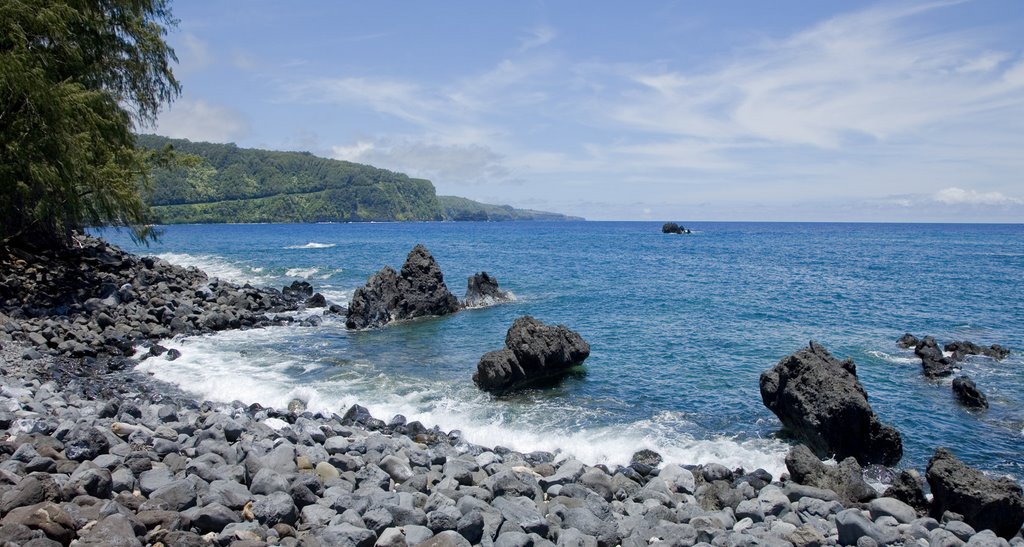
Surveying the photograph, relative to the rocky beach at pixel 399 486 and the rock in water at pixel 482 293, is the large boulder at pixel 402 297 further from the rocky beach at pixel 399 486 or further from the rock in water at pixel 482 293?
the rocky beach at pixel 399 486

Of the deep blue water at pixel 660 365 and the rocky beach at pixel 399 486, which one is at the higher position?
the rocky beach at pixel 399 486

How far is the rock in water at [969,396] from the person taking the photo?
18.4 meters

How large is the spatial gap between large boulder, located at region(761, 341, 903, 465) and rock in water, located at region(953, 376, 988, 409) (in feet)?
14.4

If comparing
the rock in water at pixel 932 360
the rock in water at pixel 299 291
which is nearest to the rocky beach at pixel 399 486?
the rock in water at pixel 932 360

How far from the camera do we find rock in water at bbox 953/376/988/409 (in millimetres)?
18391

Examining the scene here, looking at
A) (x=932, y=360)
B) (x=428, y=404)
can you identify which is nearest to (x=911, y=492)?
(x=428, y=404)

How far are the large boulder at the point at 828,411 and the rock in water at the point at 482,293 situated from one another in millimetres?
21310

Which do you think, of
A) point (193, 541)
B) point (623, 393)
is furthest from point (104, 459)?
point (623, 393)

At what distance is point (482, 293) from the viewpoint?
1467 inches

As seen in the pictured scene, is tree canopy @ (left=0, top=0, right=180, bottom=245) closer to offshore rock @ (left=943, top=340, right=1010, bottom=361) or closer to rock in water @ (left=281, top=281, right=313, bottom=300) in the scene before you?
rock in water @ (left=281, top=281, right=313, bottom=300)

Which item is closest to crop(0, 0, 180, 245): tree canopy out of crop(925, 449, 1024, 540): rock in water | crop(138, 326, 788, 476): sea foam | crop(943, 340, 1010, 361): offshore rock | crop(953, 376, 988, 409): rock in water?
crop(138, 326, 788, 476): sea foam

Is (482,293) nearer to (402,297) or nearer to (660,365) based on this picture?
(402,297)

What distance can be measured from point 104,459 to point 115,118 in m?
21.1

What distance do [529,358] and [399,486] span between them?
10602 millimetres
